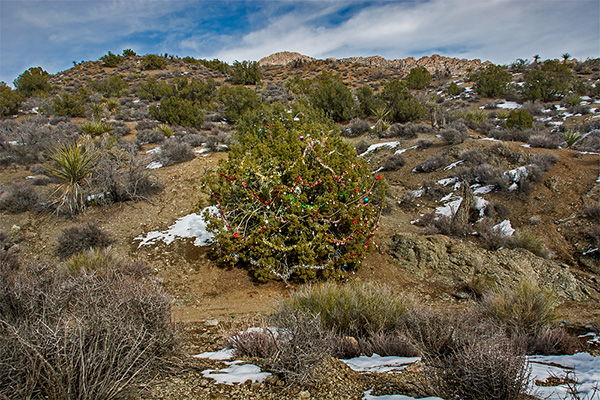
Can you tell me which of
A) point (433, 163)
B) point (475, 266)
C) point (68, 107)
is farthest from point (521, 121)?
point (68, 107)

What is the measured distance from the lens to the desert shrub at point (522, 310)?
378cm

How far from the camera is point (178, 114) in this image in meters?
17.5

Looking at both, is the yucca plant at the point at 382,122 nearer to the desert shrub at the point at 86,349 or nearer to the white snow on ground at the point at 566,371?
the white snow on ground at the point at 566,371

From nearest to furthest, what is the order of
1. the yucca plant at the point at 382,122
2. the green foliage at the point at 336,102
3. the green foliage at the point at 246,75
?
1. the yucca plant at the point at 382,122
2. the green foliage at the point at 336,102
3. the green foliage at the point at 246,75

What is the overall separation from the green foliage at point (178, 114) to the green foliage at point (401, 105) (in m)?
10.4

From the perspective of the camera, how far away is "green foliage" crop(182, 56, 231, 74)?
41781 mm

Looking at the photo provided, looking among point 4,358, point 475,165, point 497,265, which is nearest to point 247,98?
point 475,165

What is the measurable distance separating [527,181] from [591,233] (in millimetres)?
2207

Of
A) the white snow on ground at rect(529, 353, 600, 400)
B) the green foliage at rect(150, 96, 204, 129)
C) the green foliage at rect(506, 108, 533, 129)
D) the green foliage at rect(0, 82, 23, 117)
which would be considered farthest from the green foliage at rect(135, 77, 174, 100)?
the white snow on ground at rect(529, 353, 600, 400)

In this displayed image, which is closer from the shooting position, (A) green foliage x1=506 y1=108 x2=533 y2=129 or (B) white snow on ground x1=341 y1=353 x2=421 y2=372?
(B) white snow on ground x1=341 y1=353 x2=421 y2=372

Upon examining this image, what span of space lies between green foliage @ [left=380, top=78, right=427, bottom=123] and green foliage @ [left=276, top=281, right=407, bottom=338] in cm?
1625

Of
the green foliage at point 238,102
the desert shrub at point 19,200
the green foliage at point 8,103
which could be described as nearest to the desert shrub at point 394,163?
the green foliage at point 238,102

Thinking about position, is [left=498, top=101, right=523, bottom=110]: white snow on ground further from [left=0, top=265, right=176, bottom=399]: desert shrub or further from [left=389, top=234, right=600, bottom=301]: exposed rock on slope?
[left=0, top=265, right=176, bottom=399]: desert shrub

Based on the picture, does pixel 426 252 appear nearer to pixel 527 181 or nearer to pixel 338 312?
pixel 338 312
